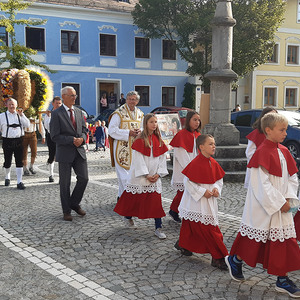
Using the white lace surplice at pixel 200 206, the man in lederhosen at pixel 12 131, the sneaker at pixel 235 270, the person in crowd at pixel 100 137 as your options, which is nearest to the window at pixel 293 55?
the person in crowd at pixel 100 137

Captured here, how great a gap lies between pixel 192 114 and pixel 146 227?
1754 millimetres

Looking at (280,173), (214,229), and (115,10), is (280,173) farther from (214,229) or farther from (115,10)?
(115,10)

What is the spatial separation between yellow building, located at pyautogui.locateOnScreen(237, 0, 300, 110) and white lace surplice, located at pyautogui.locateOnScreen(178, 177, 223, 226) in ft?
106

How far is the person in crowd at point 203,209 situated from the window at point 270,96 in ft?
109

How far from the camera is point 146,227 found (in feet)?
20.0

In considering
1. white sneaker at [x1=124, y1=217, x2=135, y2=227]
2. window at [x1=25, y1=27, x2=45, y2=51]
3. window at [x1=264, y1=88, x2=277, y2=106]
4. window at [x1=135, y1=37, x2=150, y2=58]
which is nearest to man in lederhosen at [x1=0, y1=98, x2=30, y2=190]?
white sneaker at [x1=124, y1=217, x2=135, y2=227]

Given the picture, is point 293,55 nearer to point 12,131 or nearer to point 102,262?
point 12,131

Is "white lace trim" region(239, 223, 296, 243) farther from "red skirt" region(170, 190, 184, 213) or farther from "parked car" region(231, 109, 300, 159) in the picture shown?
"parked car" region(231, 109, 300, 159)

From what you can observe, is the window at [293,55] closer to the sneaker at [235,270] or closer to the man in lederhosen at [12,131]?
the man in lederhosen at [12,131]

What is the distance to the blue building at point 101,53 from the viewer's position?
27469 mm

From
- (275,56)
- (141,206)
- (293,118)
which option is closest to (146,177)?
(141,206)

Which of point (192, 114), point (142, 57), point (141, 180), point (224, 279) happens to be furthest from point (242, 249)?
point (142, 57)

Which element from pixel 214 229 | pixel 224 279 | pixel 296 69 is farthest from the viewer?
pixel 296 69

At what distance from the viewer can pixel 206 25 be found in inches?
1050
